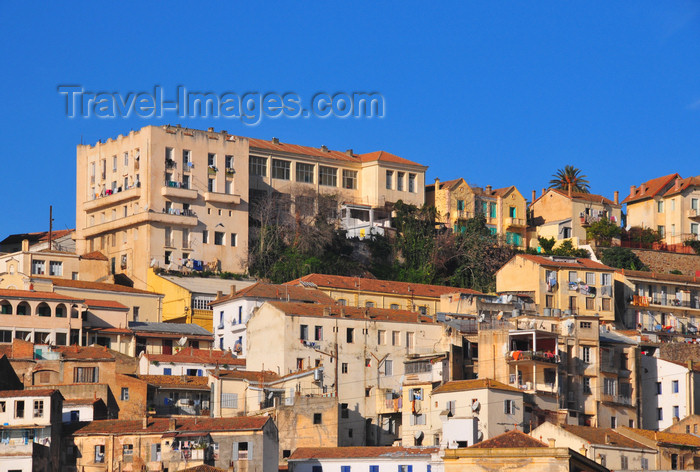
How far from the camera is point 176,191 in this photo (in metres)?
104

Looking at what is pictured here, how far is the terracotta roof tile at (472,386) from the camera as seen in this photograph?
2879 inches

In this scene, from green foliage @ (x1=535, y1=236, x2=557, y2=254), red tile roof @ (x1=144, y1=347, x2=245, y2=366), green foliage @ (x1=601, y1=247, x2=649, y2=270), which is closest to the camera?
red tile roof @ (x1=144, y1=347, x2=245, y2=366)

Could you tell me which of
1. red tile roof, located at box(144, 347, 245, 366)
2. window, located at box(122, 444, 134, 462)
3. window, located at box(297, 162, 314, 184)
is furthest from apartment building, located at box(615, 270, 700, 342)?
window, located at box(122, 444, 134, 462)

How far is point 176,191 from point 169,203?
1.01m

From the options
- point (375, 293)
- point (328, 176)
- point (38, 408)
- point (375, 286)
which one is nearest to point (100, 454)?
point (38, 408)

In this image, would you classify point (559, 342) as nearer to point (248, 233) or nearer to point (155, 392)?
point (155, 392)

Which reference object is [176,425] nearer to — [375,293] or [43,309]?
[43,309]

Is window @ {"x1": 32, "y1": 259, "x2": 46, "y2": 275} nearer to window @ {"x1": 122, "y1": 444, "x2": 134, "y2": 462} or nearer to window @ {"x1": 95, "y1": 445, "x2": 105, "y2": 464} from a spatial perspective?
window @ {"x1": 95, "y1": 445, "x2": 105, "y2": 464}

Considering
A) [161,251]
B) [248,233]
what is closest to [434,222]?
[248,233]

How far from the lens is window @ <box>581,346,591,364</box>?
265ft

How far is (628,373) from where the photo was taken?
82.2 metres

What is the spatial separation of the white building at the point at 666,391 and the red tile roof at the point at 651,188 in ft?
123

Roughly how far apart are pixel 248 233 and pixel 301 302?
20893 millimetres

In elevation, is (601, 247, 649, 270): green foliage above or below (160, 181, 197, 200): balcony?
below
